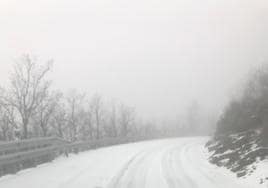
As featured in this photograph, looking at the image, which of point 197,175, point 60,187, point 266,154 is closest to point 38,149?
point 60,187

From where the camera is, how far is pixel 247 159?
45.4 ft

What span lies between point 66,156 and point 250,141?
32.3ft

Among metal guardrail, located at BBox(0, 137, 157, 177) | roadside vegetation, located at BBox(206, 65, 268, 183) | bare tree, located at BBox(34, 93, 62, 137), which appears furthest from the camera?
bare tree, located at BBox(34, 93, 62, 137)

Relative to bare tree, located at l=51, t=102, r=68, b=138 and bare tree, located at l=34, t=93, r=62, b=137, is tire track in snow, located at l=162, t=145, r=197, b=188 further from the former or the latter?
bare tree, located at l=51, t=102, r=68, b=138

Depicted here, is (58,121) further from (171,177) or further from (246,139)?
(171,177)

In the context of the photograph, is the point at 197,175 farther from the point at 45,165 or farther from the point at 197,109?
the point at 197,109

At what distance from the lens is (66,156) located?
20.8 meters

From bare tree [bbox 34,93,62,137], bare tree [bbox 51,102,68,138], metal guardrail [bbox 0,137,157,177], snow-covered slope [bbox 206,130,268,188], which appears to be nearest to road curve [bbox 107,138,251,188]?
snow-covered slope [bbox 206,130,268,188]

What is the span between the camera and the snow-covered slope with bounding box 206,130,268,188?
11565mm

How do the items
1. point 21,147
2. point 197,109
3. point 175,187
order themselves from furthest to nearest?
point 197,109, point 21,147, point 175,187

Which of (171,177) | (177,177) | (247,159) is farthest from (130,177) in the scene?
(247,159)

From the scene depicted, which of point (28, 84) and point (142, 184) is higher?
point (28, 84)

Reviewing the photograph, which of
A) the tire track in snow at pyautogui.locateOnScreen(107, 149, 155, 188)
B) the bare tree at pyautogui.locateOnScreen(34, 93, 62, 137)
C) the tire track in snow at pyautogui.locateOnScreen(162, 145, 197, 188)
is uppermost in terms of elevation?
the bare tree at pyautogui.locateOnScreen(34, 93, 62, 137)

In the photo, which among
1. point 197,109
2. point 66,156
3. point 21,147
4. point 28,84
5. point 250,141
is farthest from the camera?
point 197,109
